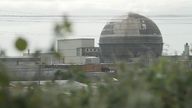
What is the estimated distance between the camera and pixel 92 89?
313 centimetres

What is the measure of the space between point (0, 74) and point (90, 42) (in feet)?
297

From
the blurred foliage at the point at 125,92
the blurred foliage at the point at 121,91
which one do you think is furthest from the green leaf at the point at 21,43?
the blurred foliage at the point at 125,92

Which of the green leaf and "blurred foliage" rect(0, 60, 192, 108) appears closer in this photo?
"blurred foliage" rect(0, 60, 192, 108)

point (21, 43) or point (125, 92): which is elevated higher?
point (21, 43)

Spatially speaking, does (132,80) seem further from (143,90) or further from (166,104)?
(166,104)

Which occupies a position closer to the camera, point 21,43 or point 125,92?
point 21,43

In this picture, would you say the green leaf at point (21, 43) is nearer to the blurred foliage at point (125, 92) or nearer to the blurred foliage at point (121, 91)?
the blurred foliage at point (121, 91)

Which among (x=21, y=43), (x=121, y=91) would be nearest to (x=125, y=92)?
(x=121, y=91)

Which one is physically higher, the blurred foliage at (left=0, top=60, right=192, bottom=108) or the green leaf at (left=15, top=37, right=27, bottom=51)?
the green leaf at (left=15, top=37, right=27, bottom=51)

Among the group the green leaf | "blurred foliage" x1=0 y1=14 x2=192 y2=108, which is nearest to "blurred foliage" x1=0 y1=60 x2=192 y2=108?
"blurred foliage" x1=0 y1=14 x2=192 y2=108

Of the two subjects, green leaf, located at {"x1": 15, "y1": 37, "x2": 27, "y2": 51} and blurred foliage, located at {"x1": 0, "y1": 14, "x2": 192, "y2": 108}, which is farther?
green leaf, located at {"x1": 15, "y1": 37, "x2": 27, "y2": 51}

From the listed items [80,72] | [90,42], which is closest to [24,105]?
[80,72]

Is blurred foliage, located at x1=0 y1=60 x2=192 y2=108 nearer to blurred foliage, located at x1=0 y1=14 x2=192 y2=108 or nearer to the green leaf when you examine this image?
blurred foliage, located at x1=0 y1=14 x2=192 y2=108

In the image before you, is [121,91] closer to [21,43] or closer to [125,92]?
[125,92]
